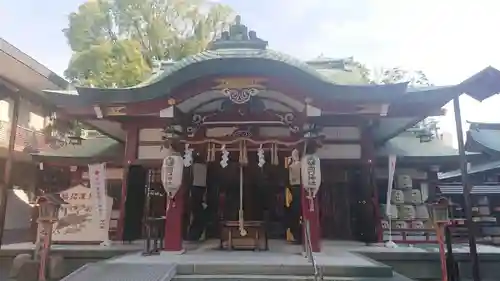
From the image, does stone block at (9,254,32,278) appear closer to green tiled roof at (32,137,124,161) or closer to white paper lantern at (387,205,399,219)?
green tiled roof at (32,137,124,161)

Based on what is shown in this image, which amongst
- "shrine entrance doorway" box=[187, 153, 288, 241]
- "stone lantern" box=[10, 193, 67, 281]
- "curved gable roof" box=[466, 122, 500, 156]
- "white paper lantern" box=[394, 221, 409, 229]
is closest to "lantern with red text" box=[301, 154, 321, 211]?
"shrine entrance doorway" box=[187, 153, 288, 241]

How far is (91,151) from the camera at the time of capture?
11133 mm

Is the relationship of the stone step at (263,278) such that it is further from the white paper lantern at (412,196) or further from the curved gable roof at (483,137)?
the curved gable roof at (483,137)

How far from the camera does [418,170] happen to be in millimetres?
10711

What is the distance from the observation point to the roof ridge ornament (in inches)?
380

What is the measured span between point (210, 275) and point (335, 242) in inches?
169

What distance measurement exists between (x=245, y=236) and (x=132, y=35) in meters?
13.4

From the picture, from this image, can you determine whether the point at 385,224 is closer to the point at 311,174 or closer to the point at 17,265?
the point at 311,174

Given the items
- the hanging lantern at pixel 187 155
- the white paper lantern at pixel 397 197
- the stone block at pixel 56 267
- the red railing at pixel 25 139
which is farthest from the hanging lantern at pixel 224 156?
the red railing at pixel 25 139

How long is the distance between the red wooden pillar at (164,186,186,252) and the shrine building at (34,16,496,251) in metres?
0.02

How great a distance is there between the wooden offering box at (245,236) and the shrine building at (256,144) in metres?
0.03

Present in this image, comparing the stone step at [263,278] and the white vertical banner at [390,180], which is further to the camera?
the white vertical banner at [390,180]

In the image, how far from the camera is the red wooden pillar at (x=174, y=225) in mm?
7761

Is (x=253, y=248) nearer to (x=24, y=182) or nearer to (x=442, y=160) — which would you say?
(x=442, y=160)
